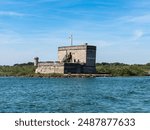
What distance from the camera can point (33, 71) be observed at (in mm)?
87312

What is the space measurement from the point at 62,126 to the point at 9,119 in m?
1.32

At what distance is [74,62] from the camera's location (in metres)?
79.0

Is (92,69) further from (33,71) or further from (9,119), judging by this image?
(9,119)

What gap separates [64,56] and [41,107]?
62847 millimetres

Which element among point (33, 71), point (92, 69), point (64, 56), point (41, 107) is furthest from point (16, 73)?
point (41, 107)

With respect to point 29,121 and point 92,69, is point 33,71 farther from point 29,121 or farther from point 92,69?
point 29,121

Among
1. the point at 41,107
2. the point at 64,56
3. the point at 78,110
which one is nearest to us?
the point at 78,110

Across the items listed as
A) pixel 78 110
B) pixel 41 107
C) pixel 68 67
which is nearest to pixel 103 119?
pixel 78 110

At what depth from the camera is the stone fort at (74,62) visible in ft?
249

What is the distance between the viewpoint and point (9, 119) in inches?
324

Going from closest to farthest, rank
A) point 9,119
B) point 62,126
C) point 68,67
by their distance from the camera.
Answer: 1. point 62,126
2. point 9,119
3. point 68,67

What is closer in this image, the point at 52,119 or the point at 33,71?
the point at 52,119

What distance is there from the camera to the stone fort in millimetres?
75875

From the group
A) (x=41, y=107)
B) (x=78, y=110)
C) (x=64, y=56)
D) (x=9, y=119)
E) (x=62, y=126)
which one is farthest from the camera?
(x=64, y=56)
